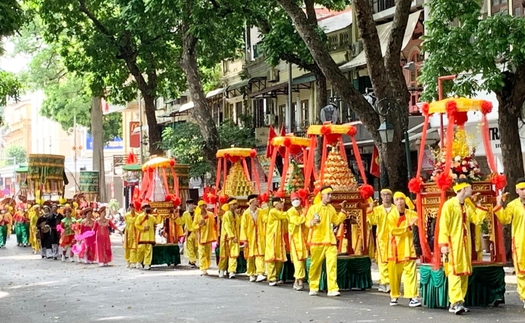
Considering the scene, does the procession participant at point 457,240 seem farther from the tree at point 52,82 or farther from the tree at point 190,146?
the tree at point 52,82

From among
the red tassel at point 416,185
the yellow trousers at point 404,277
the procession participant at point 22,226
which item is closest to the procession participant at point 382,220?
the yellow trousers at point 404,277

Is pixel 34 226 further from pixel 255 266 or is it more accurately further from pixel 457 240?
pixel 457 240

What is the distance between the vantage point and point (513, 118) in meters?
21.3

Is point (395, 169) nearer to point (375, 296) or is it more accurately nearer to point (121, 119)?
point (375, 296)

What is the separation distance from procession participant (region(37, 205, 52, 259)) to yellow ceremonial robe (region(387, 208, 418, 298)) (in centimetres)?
1766

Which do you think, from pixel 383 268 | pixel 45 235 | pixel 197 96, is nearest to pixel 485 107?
pixel 383 268

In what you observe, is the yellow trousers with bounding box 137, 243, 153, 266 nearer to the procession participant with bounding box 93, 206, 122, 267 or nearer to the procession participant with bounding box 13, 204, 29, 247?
the procession participant with bounding box 93, 206, 122, 267

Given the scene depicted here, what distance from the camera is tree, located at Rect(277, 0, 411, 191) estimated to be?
22.8 m

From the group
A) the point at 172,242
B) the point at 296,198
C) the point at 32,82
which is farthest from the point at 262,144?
the point at 296,198

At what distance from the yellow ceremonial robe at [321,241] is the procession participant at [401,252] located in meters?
1.48

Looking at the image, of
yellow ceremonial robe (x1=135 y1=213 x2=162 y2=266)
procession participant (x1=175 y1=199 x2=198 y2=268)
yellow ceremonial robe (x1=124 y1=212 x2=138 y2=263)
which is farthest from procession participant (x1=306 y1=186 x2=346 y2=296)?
yellow ceremonial robe (x1=124 y1=212 x2=138 y2=263)

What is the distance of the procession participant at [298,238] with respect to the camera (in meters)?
19.3

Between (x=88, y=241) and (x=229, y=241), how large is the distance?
25.0 feet

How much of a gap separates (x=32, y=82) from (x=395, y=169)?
1223 inches
